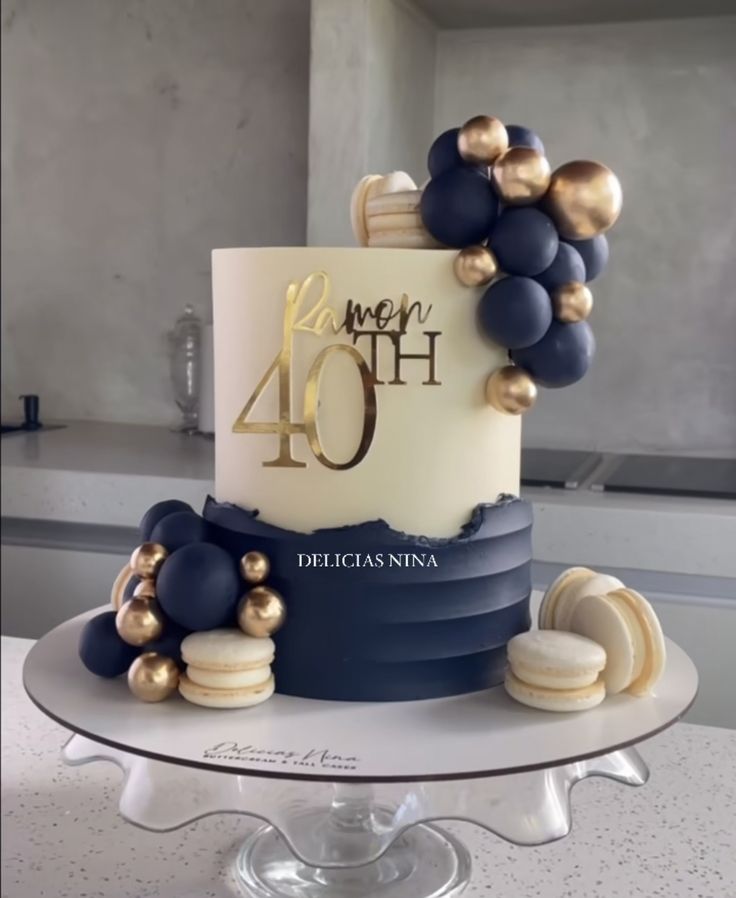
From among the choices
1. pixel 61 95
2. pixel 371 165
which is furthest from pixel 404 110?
pixel 61 95

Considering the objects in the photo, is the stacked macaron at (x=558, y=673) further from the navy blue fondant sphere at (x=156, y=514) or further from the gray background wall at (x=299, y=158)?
the gray background wall at (x=299, y=158)

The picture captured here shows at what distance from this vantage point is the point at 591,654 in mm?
611

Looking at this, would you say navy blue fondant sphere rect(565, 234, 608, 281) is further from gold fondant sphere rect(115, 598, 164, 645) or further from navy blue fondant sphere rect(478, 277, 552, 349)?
gold fondant sphere rect(115, 598, 164, 645)

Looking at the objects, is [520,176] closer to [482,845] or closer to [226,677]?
[226,677]

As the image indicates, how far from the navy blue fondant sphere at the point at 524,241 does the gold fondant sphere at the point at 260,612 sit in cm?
23

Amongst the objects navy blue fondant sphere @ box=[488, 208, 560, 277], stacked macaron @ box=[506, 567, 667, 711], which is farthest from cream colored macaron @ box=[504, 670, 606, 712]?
navy blue fondant sphere @ box=[488, 208, 560, 277]

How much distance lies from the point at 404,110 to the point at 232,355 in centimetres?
114

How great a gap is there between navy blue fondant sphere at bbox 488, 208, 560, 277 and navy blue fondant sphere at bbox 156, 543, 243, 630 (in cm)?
23

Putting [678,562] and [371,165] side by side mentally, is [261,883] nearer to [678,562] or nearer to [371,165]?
[678,562]

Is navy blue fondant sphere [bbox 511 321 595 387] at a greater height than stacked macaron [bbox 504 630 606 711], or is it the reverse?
navy blue fondant sphere [bbox 511 321 595 387]

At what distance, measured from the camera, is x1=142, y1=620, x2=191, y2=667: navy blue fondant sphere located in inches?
24.9

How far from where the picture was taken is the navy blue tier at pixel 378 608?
0.62 m

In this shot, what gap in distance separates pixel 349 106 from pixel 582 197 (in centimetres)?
101

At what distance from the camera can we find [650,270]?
1790 millimetres
